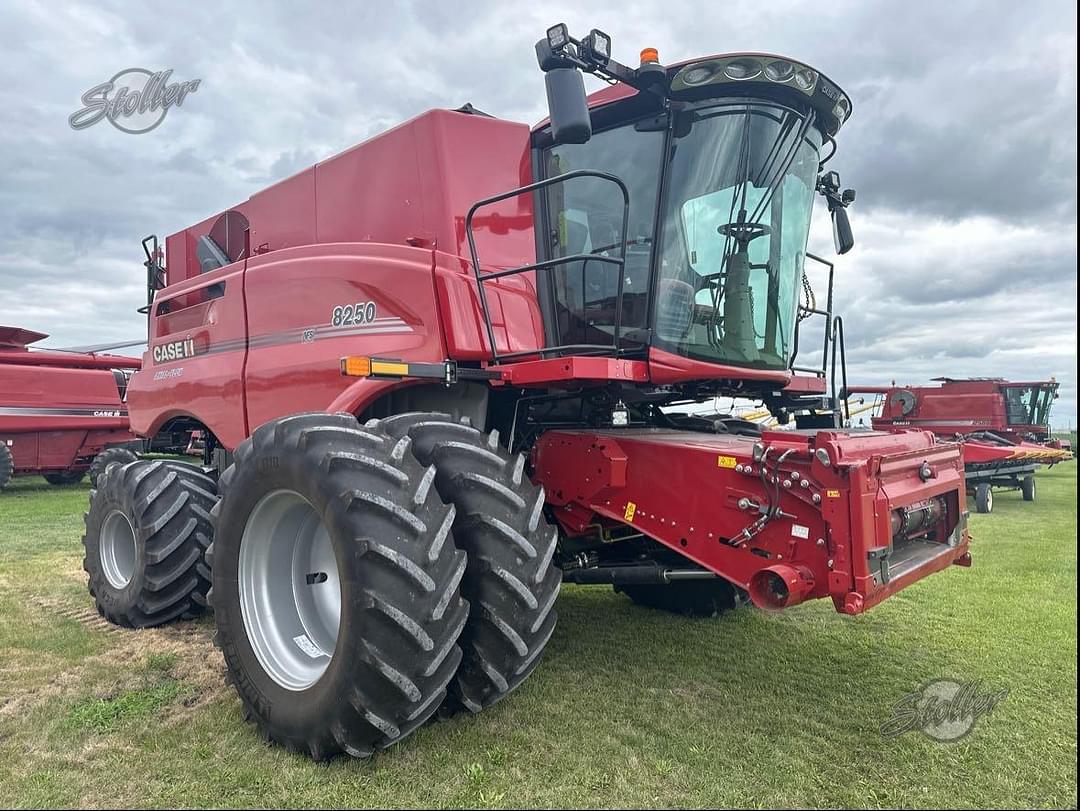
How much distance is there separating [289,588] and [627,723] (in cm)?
173

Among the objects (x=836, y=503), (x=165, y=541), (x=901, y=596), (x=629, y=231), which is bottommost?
(x=901, y=596)

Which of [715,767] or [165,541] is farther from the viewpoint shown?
[165,541]

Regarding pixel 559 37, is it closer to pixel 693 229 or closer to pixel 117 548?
pixel 693 229

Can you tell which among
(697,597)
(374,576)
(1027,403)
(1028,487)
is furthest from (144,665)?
(1027,403)

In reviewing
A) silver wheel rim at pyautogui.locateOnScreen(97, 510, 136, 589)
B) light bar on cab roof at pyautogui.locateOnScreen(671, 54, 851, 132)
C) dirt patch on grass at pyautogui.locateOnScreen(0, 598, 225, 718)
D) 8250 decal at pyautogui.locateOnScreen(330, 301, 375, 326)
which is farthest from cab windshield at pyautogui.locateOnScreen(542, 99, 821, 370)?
silver wheel rim at pyautogui.locateOnScreen(97, 510, 136, 589)

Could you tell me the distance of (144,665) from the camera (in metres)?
4.23

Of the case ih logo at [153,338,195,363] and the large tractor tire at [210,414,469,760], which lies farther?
the case ih logo at [153,338,195,363]

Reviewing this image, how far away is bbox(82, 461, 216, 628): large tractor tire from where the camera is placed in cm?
484

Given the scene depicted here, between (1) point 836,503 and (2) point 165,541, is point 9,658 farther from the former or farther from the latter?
(1) point 836,503

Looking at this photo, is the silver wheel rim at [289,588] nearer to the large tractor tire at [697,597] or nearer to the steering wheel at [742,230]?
the large tractor tire at [697,597]

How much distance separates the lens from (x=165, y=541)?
15.9 ft

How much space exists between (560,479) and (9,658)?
3.33 m

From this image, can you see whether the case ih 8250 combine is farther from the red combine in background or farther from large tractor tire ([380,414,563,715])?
the red combine in background

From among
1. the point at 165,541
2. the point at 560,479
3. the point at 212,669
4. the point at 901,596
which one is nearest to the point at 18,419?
the point at 165,541
